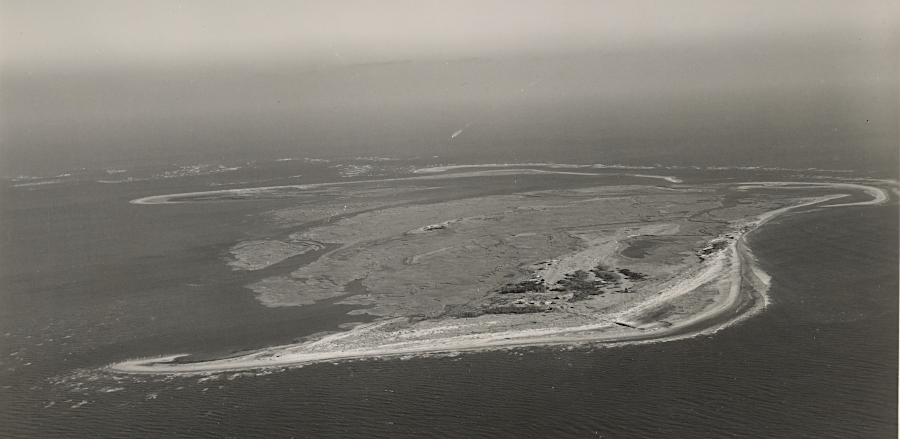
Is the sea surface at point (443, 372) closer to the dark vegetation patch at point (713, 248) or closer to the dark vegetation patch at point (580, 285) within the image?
the dark vegetation patch at point (713, 248)

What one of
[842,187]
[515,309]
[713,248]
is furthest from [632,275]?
[842,187]

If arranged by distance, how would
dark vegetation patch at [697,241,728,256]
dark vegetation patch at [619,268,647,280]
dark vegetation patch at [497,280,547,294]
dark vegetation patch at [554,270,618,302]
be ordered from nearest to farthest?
dark vegetation patch at [554,270,618,302], dark vegetation patch at [497,280,547,294], dark vegetation patch at [619,268,647,280], dark vegetation patch at [697,241,728,256]

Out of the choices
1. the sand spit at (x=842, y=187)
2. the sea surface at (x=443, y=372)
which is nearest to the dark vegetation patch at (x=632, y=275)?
the sea surface at (x=443, y=372)

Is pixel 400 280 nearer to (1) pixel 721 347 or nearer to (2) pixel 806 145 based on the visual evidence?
(1) pixel 721 347

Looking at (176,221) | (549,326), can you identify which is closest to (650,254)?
(549,326)

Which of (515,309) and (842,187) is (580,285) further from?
(842,187)

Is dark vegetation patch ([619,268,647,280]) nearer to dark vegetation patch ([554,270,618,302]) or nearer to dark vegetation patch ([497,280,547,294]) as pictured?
dark vegetation patch ([554,270,618,302])

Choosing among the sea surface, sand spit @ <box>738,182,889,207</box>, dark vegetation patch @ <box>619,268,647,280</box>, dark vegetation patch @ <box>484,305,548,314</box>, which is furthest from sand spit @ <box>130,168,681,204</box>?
dark vegetation patch @ <box>484,305,548,314</box>
